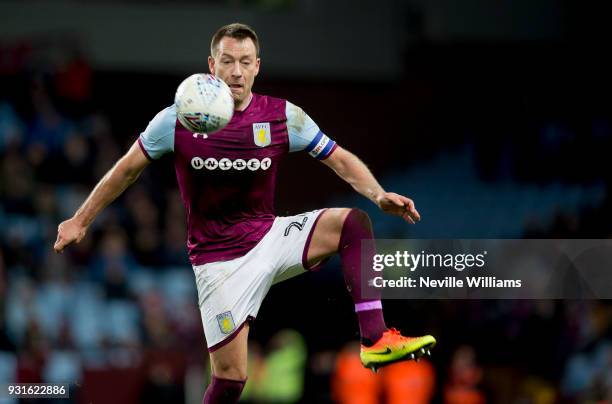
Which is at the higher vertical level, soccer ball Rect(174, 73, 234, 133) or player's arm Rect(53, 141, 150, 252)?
soccer ball Rect(174, 73, 234, 133)

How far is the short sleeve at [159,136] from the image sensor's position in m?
6.86

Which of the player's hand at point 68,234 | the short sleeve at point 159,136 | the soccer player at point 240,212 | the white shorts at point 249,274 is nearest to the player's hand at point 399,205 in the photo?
the soccer player at point 240,212

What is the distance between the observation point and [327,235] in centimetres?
693

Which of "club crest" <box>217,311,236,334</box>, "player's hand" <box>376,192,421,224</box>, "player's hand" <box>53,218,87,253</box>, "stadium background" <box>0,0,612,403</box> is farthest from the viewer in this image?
"stadium background" <box>0,0,612,403</box>

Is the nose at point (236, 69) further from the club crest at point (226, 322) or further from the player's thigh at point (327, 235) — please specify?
the club crest at point (226, 322)

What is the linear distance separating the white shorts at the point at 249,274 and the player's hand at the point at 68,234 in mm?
833

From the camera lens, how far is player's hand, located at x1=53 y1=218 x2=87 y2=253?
22.4ft

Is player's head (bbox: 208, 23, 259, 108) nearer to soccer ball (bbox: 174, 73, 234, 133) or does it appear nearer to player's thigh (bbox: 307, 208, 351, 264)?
soccer ball (bbox: 174, 73, 234, 133)

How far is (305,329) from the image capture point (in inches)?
521

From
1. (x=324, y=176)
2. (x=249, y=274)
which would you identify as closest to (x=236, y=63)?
(x=249, y=274)

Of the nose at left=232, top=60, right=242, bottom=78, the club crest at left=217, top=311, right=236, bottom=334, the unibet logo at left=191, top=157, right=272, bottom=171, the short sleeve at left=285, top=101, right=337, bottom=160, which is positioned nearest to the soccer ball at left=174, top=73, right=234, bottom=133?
the nose at left=232, top=60, right=242, bottom=78

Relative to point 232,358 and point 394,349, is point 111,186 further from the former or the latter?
point 394,349

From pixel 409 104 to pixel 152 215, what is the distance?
5.62 meters

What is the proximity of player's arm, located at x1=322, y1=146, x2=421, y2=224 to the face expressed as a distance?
0.71 meters
